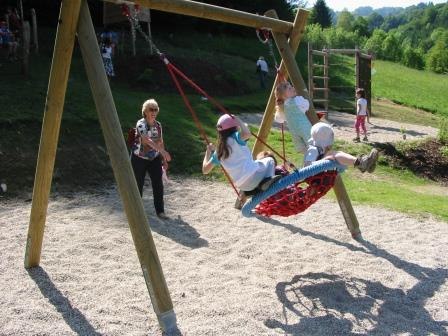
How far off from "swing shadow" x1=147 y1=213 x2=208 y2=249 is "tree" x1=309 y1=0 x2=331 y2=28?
240ft

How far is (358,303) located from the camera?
4.36 meters

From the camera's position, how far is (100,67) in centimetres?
394

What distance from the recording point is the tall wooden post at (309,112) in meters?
5.80

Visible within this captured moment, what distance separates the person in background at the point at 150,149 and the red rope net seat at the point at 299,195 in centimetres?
163

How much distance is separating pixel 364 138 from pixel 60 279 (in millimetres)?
9777

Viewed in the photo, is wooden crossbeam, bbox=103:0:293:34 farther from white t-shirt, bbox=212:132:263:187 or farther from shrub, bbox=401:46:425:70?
shrub, bbox=401:46:425:70

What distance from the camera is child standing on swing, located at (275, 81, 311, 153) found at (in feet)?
17.8

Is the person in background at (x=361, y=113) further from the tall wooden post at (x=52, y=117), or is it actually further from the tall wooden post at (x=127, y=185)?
the tall wooden post at (x=127, y=185)

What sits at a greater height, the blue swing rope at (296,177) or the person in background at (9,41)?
the person in background at (9,41)

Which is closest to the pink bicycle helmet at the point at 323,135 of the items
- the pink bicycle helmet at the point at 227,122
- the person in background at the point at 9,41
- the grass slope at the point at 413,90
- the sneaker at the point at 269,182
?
the sneaker at the point at 269,182

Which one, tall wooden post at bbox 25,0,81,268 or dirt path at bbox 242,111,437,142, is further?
dirt path at bbox 242,111,437,142

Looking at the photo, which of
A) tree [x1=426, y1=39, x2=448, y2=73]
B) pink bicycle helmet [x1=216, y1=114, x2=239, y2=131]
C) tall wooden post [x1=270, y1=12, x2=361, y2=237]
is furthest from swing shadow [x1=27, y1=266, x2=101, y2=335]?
tree [x1=426, y1=39, x2=448, y2=73]

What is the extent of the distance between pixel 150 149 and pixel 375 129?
10.6 meters

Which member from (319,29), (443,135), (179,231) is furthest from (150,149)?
(319,29)
